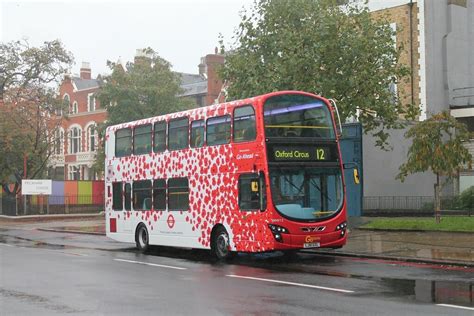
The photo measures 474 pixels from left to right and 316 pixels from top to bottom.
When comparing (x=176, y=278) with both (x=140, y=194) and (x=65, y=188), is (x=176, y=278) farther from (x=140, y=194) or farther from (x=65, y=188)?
(x=65, y=188)

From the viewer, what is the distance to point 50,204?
4956 cm

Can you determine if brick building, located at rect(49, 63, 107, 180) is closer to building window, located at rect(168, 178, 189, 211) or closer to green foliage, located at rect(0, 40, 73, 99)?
green foliage, located at rect(0, 40, 73, 99)

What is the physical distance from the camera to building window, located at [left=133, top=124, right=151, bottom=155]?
21.5m

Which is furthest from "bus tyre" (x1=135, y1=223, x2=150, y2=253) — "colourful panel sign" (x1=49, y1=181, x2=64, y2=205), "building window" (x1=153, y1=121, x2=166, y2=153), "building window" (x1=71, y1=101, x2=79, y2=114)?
"building window" (x1=71, y1=101, x2=79, y2=114)

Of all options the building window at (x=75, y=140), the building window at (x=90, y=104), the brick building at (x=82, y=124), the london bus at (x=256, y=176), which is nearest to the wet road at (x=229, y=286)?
the london bus at (x=256, y=176)

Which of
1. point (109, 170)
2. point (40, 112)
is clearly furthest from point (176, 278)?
point (40, 112)

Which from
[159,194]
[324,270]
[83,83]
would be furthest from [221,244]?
[83,83]

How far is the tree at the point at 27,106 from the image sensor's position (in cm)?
4656

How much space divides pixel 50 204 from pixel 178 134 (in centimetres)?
3206

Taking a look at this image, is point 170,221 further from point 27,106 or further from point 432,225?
point 27,106

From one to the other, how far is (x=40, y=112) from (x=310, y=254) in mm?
33808

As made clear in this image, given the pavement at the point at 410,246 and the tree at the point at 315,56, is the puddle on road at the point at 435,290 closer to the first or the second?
the pavement at the point at 410,246

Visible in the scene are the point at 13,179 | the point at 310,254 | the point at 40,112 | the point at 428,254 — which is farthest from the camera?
the point at 13,179

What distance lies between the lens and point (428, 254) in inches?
685
